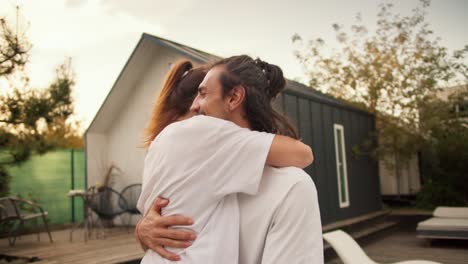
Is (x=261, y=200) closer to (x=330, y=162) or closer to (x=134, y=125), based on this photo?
(x=330, y=162)

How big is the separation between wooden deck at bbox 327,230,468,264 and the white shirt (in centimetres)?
604

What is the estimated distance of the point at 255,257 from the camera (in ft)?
3.05

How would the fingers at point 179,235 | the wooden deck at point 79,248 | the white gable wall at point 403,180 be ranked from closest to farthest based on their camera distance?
the fingers at point 179,235, the wooden deck at point 79,248, the white gable wall at point 403,180

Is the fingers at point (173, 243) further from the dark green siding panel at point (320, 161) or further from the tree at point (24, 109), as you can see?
the dark green siding panel at point (320, 161)

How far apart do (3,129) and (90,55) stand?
19.1 ft

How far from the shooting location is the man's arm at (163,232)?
0.95m

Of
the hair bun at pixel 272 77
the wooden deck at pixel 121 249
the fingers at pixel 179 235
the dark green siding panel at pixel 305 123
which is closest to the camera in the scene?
the fingers at pixel 179 235

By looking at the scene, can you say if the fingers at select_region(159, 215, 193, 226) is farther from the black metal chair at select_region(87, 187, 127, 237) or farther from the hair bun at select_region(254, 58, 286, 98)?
the black metal chair at select_region(87, 187, 127, 237)

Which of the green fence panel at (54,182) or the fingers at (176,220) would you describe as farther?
the green fence panel at (54,182)

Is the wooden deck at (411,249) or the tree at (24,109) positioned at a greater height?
the tree at (24,109)

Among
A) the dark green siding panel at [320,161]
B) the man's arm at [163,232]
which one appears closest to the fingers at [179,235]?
the man's arm at [163,232]

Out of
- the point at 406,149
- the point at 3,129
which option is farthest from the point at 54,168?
the point at 406,149

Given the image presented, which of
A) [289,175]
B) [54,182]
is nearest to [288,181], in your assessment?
[289,175]

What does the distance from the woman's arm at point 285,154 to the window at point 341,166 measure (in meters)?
7.68
